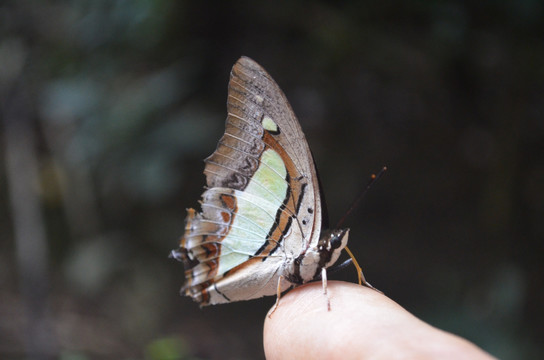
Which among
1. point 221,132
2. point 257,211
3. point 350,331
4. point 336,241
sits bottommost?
point 350,331

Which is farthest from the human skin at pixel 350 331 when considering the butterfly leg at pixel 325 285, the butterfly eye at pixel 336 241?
the butterfly eye at pixel 336 241

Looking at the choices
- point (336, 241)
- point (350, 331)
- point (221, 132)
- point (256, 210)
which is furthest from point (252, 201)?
point (221, 132)

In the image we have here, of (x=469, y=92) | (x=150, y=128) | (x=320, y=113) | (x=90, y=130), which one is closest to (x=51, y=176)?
(x=90, y=130)

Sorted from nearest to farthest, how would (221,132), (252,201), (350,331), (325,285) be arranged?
(350,331) → (325,285) → (252,201) → (221,132)

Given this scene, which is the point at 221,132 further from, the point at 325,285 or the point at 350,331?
the point at 350,331

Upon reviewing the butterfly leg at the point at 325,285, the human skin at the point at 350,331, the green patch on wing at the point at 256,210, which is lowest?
the human skin at the point at 350,331

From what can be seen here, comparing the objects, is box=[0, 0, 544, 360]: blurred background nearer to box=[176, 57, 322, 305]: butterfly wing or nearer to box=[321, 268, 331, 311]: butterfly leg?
box=[176, 57, 322, 305]: butterfly wing

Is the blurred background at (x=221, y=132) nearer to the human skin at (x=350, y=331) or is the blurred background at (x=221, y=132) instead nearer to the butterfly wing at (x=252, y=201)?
the butterfly wing at (x=252, y=201)
